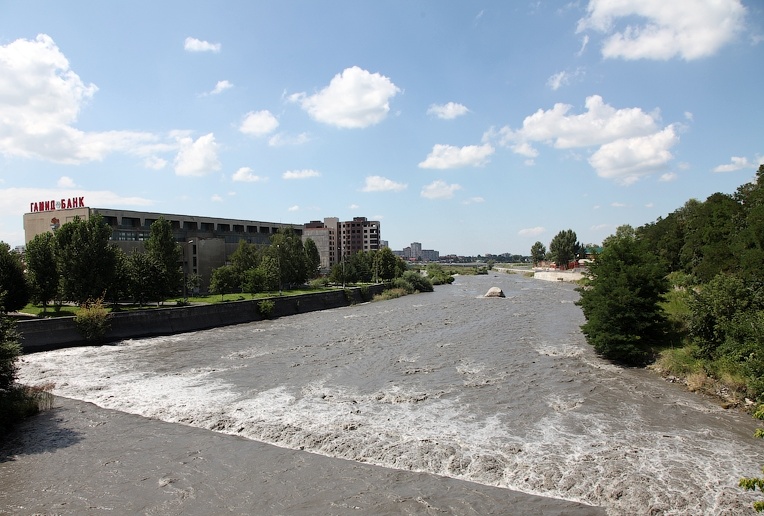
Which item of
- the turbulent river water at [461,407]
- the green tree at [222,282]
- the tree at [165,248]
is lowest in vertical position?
the turbulent river water at [461,407]

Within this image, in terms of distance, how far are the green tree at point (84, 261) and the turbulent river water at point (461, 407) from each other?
12.8 metres

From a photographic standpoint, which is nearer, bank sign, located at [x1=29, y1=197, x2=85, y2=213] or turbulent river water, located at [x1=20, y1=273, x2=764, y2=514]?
turbulent river water, located at [x1=20, y1=273, x2=764, y2=514]

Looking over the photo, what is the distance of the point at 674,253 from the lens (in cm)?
7206

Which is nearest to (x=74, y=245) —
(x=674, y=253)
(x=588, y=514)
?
(x=588, y=514)

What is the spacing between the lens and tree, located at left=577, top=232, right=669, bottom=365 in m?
26.1

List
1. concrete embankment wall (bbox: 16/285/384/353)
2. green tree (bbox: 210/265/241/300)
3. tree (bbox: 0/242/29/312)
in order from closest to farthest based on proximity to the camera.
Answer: concrete embankment wall (bbox: 16/285/384/353), tree (bbox: 0/242/29/312), green tree (bbox: 210/265/241/300)

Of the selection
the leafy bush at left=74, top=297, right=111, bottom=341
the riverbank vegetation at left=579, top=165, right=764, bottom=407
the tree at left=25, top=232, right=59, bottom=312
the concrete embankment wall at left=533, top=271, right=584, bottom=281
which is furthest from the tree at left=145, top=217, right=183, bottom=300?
the concrete embankment wall at left=533, top=271, right=584, bottom=281

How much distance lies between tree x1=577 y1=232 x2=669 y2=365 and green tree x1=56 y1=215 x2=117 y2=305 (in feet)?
136

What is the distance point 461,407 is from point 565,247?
15946 cm

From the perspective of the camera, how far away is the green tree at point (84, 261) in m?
43.9

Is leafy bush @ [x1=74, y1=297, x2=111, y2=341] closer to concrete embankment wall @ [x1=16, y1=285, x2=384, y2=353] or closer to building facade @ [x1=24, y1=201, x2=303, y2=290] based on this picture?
concrete embankment wall @ [x1=16, y1=285, x2=384, y2=353]

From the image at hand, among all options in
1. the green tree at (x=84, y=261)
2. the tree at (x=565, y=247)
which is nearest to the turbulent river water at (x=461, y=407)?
the green tree at (x=84, y=261)

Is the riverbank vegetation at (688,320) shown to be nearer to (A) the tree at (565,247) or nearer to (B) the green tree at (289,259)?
(B) the green tree at (289,259)

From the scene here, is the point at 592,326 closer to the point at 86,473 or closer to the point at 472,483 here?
the point at 472,483
